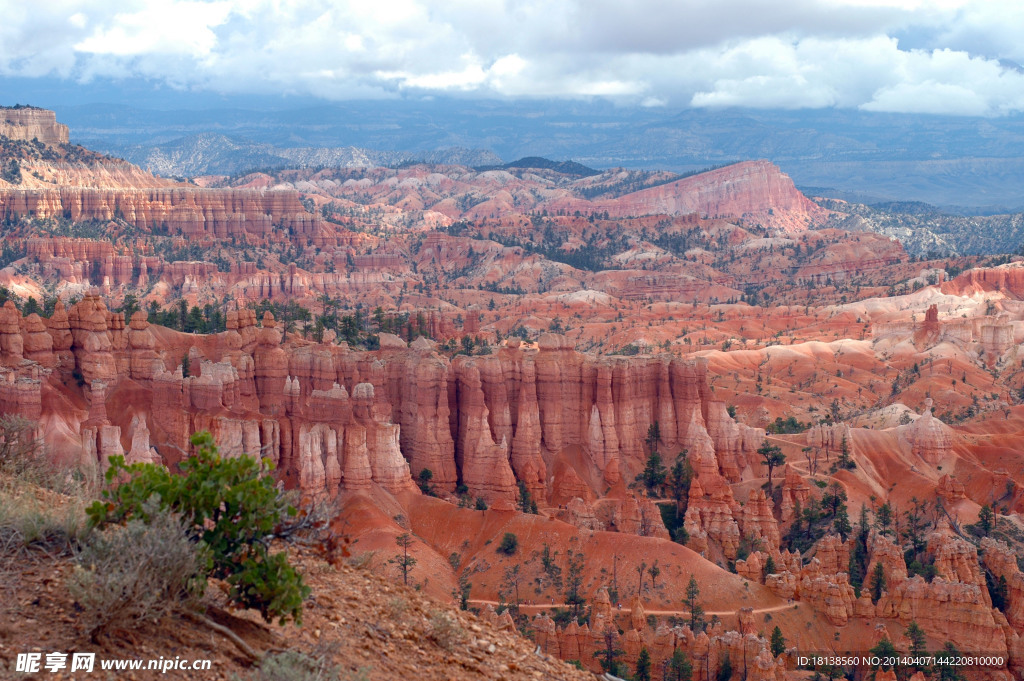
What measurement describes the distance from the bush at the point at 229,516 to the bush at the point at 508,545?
30.8m

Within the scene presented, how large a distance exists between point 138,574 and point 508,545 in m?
33.6

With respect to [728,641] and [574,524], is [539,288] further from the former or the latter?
[728,641]

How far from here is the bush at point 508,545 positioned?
45281mm

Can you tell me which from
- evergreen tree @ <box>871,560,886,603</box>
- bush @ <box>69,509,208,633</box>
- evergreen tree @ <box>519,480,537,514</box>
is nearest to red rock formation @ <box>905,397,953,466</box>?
evergreen tree @ <box>871,560,886,603</box>

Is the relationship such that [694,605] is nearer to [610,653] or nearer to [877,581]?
[610,653]

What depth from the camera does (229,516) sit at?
14703mm

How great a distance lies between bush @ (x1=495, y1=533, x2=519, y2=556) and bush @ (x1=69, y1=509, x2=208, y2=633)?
32.0 m

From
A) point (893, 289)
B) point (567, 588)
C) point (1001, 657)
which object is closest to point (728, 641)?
point (567, 588)

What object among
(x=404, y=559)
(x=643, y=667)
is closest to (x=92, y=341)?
(x=404, y=559)

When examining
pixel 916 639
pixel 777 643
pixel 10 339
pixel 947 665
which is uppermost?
pixel 10 339

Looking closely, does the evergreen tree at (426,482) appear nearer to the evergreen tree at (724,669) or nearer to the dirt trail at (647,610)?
the dirt trail at (647,610)

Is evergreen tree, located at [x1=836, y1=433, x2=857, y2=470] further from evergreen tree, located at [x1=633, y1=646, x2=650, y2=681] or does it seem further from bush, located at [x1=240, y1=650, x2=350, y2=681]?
bush, located at [x1=240, y1=650, x2=350, y2=681]

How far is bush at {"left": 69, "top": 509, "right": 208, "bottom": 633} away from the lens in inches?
489

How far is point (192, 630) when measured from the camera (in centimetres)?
1354
